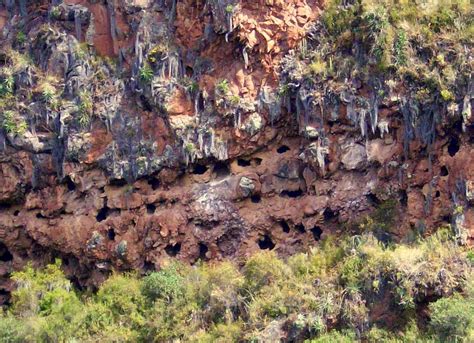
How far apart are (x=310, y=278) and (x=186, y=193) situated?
484 centimetres

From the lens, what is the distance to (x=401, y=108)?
23797 mm

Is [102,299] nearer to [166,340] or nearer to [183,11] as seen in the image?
[166,340]

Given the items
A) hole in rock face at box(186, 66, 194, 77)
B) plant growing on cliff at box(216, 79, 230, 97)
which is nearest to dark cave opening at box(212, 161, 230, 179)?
plant growing on cliff at box(216, 79, 230, 97)

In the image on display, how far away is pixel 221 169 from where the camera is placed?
84.1 ft

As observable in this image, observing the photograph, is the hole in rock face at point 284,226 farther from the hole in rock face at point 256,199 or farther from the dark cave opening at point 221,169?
the dark cave opening at point 221,169

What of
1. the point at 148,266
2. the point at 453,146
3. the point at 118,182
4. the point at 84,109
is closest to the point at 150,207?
the point at 118,182

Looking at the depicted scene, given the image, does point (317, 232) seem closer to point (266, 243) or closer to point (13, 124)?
point (266, 243)

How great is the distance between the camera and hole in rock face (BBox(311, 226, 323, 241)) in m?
24.5

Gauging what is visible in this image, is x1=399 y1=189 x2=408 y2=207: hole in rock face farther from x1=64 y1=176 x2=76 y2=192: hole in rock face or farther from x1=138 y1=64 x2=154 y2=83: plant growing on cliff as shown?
x1=64 y1=176 x2=76 y2=192: hole in rock face

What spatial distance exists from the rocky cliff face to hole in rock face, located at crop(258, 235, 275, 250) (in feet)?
0.24

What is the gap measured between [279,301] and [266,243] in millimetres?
3403

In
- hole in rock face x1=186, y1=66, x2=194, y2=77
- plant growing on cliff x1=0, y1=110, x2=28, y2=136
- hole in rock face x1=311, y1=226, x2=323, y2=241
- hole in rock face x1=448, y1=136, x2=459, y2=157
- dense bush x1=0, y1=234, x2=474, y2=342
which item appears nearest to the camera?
dense bush x1=0, y1=234, x2=474, y2=342

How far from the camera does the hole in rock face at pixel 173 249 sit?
25.2m

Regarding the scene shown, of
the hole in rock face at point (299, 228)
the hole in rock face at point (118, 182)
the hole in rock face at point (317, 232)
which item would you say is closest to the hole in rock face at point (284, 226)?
the hole in rock face at point (299, 228)
